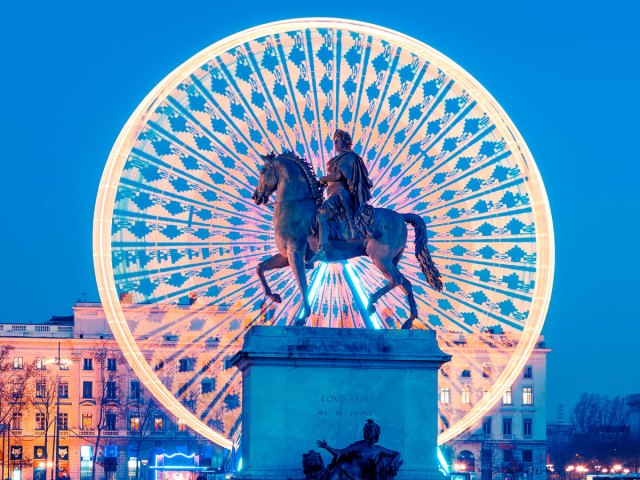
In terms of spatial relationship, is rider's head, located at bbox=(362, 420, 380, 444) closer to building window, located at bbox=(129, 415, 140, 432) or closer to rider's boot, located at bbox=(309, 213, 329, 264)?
rider's boot, located at bbox=(309, 213, 329, 264)

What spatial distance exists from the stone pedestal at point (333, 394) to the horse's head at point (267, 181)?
3.48 metres

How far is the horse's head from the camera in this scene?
34.4 meters

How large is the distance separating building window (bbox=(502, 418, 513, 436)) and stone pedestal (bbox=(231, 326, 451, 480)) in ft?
326

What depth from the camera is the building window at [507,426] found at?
130875mm

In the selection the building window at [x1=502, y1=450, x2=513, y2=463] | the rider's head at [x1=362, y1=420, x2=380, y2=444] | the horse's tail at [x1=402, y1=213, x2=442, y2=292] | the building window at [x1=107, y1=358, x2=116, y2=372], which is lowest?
the rider's head at [x1=362, y1=420, x2=380, y2=444]

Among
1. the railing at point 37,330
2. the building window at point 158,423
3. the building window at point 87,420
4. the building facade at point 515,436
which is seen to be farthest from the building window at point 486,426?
the railing at point 37,330

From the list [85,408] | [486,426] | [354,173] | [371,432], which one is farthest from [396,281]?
[486,426]

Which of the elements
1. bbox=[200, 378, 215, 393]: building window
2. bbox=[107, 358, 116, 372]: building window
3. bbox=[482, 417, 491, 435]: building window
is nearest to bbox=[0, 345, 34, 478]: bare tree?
bbox=[107, 358, 116, 372]: building window

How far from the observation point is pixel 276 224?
34.1 metres

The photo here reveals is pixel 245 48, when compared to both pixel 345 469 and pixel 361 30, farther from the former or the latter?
pixel 345 469

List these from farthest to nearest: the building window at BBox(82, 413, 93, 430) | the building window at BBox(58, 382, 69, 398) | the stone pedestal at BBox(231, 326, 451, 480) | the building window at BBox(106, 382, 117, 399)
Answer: the building window at BBox(82, 413, 93, 430) < the building window at BBox(58, 382, 69, 398) < the building window at BBox(106, 382, 117, 399) < the stone pedestal at BBox(231, 326, 451, 480)

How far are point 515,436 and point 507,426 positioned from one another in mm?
1431

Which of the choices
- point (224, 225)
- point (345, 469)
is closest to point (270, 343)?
point (345, 469)

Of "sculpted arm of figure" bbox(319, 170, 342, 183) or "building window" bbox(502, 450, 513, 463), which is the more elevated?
"sculpted arm of figure" bbox(319, 170, 342, 183)
